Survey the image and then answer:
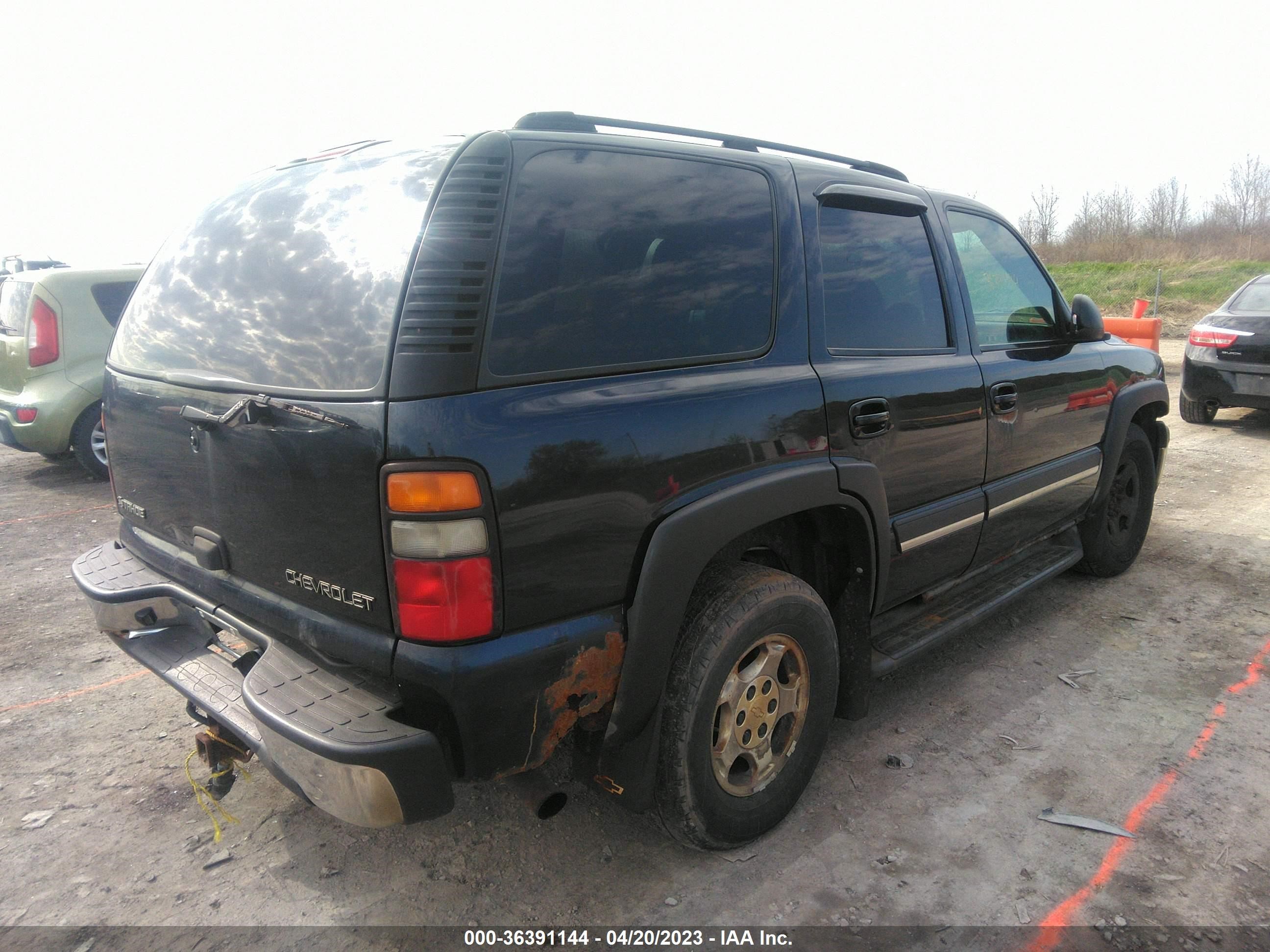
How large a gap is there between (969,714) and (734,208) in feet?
7.05

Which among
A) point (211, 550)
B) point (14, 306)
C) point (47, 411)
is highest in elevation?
point (14, 306)

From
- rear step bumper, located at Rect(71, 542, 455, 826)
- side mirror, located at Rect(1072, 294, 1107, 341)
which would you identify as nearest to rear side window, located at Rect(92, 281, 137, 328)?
rear step bumper, located at Rect(71, 542, 455, 826)

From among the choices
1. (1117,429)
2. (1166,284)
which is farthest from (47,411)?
(1166,284)

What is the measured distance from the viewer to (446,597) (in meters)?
1.77

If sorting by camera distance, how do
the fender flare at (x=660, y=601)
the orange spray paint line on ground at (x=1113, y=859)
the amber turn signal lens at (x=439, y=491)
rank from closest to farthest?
the amber turn signal lens at (x=439, y=491)
the fender flare at (x=660, y=601)
the orange spray paint line on ground at (x=1113, y=859)

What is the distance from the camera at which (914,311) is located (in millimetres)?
3033

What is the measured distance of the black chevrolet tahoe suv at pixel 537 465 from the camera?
70.7 inches

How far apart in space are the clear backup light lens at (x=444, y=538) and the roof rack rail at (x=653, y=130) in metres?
1.03

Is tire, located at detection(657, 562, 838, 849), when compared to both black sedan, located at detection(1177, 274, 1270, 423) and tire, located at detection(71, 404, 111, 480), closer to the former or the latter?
tire, located at detection(71, 404, 111, 480)

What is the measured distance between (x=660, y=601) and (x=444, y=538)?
58 centimetres

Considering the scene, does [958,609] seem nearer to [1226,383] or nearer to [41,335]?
[1226,383]

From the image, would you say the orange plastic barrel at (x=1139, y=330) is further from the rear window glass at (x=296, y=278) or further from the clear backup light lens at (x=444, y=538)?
the clear backup light lens at (x=444, y=538)

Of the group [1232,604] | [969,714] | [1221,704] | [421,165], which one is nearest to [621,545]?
[421,165]

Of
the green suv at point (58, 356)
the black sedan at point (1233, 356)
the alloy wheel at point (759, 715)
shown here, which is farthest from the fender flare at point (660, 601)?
the black sedan at point (1233, 356)
